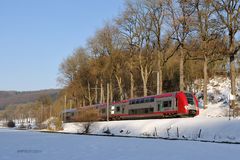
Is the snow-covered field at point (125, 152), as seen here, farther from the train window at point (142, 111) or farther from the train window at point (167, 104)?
the train window at point (142, 111)

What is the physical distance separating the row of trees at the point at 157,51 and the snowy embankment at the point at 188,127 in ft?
25.5

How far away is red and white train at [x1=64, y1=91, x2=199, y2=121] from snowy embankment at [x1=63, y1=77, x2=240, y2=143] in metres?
2.14

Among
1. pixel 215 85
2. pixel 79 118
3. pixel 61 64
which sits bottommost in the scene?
pixel 79 118

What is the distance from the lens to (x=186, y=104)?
39.3 m

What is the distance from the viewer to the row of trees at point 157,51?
40594mm

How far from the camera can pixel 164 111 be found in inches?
1661

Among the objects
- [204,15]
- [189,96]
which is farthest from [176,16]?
[189,96]

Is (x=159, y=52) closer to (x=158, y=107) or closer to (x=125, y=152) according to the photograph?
(x=158, y=107)

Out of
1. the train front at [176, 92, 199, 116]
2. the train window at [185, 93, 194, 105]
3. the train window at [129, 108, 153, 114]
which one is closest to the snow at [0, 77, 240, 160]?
the train front at [176, 92, 199, 116]

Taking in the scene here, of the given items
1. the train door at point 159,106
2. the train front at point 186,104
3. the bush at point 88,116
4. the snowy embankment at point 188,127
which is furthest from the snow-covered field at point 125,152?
A: the bush at point 88,116

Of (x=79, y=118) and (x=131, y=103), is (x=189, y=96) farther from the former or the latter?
(x=79, y=118)

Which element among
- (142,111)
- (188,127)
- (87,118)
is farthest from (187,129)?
(87,118)

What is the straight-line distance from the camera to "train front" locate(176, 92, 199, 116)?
129 ft

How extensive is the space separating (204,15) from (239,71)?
57.6ft
